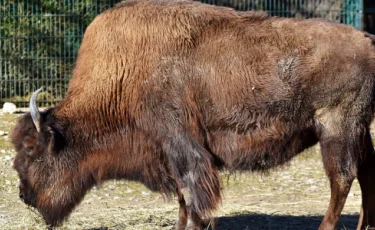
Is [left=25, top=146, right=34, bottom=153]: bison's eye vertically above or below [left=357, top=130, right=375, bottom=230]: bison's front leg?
above

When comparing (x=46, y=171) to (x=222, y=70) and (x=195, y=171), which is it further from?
(x=222, y=70)

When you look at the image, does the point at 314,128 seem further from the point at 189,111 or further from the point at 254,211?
the point at 254,211

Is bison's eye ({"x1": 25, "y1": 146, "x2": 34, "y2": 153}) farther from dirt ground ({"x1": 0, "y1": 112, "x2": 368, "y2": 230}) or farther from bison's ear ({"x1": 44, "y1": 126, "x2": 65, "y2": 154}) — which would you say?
dirt ground ({"x1": 0, "y1": 112, "x2": 368, "y2": 230})

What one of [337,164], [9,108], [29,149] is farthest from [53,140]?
[9,108]

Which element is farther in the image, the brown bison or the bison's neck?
the bison's neck

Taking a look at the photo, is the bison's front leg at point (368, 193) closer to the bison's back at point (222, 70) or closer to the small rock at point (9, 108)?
the bison's back at point (222, 70)

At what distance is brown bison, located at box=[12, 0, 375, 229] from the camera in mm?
6715

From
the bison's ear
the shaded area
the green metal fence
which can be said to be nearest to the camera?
the bison's ear

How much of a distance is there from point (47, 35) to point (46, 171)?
6099 millimetres

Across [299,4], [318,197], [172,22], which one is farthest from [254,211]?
[299,4]

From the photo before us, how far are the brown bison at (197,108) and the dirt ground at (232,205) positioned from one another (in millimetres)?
488

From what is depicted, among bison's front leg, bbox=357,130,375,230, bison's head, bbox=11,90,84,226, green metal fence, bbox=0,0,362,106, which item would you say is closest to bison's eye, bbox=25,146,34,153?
bison's head, bbox=11,90,84,226

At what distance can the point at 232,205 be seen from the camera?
339 inches

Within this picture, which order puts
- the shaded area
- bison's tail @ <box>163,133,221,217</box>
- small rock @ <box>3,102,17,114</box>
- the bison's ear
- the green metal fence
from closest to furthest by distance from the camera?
bison's tail @ <box>163,133,221,217</box> < the bison's ear < the shaded area < small rock @ <box>3,102,17,114</box> < the green metal fence
